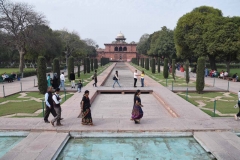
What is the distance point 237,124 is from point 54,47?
2867 cm

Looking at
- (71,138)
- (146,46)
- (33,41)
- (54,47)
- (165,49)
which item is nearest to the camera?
(71,138)

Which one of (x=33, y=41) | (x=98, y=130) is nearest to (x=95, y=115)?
(x=98, y=130)

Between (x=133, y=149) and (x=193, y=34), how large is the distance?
22.4m

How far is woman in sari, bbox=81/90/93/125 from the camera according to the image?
6840mm

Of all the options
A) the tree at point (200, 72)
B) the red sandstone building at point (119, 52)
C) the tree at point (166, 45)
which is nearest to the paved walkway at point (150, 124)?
the tree at point (200, 72)

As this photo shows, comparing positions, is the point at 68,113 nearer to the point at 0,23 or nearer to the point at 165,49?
the point at 0,23

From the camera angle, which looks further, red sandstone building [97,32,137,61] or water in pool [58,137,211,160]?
red sandstone building [97,32,137,61]

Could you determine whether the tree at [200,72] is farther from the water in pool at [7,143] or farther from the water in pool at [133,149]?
Result: the water in pool at [7,143]

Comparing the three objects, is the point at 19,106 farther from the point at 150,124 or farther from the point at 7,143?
the point at 150,124

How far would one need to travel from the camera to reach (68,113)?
8445 millimetres

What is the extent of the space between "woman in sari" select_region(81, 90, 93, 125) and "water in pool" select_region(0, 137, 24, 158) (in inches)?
69.4

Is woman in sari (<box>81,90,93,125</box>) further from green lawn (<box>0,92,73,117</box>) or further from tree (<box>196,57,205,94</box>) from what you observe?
tree (<box>196,57,205,94</box>)

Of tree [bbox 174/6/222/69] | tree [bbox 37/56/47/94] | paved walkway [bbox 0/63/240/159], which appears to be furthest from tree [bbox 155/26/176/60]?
paved walkway [bbox 0/63/240/159]

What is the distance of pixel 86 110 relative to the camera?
693 centimetres
